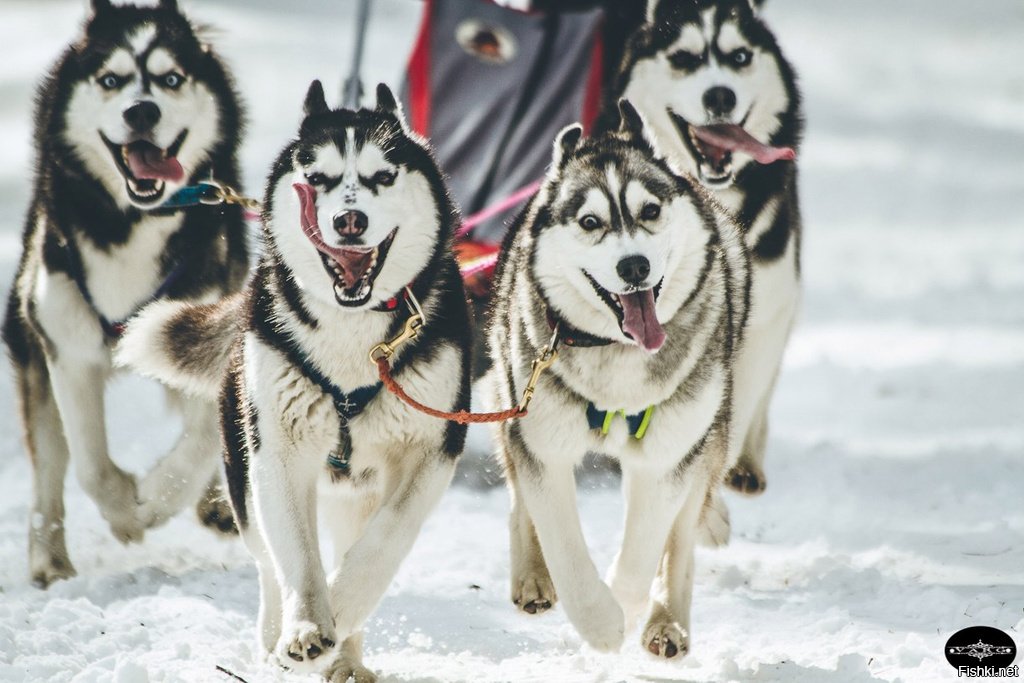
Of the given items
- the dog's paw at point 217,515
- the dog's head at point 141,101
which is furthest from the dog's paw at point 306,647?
the dog's head at point 141,101

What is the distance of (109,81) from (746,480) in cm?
213

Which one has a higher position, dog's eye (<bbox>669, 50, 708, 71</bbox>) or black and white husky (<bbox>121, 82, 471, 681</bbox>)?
dog's eye (<bbox>669, 50, 708, 71</bbox>)

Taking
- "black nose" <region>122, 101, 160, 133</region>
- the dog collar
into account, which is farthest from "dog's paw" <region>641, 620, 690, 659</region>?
"black nose" <region>122, 101, 160, 133</region>

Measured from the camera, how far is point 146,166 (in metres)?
3.75

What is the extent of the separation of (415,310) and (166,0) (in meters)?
1.37

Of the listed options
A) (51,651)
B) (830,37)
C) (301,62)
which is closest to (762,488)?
(51,651)

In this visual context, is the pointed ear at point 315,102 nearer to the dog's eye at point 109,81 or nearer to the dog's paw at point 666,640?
the dog's eye at point 109,81

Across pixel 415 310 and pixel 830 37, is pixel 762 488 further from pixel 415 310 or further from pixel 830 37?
pixel 830 37

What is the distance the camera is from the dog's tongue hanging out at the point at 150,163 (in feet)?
12.3

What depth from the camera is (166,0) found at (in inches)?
151

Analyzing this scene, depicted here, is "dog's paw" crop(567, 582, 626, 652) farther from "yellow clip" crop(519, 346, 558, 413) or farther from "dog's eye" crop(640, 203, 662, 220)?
"dog's eye" crop(640, 203, 662, 220)

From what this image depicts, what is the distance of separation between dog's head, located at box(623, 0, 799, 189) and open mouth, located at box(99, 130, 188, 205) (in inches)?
49.4

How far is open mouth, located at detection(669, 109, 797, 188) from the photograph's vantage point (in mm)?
3764

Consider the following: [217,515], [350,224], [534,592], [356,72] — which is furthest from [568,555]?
[356,72]
